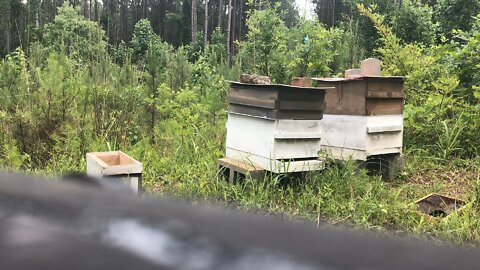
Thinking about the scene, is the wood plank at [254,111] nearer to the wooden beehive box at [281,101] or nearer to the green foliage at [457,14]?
the wooden beehive box at [281,101]

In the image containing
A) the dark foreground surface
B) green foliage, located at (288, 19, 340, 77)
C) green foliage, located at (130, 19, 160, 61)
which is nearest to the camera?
the dark foreground surface

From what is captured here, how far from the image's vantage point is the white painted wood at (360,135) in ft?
11.6

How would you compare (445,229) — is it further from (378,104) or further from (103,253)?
(103,253)

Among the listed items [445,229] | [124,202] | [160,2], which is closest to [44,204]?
[124,202]

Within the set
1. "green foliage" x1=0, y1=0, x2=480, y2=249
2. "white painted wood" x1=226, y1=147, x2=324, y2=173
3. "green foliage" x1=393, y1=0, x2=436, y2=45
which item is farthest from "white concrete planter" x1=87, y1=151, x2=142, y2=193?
"green foliage" x1=393, y1=0, x2=436, y2=45

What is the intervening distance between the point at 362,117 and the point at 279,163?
0.90m

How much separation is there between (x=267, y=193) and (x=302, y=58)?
273cm

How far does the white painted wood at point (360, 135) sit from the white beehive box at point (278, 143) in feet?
1.14

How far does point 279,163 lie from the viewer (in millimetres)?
3104

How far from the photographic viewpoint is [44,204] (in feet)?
1.31

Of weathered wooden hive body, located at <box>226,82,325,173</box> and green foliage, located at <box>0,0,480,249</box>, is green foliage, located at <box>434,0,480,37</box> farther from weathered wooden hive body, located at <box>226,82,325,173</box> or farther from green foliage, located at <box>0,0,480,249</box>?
weathered wooden hive body, located at <box>226,82,325,173</box>

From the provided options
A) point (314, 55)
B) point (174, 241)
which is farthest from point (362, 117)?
point (174, 241)

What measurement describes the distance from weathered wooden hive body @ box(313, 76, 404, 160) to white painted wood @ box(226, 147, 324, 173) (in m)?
0.34

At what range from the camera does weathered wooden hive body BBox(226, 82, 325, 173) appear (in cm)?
310
